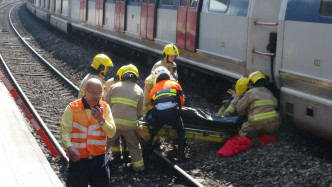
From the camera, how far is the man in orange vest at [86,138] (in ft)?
17.1

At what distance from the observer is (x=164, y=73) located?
841 cm

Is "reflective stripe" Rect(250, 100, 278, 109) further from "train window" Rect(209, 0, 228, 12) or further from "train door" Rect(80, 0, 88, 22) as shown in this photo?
"train door" Rect(80, 0, 88, 22)

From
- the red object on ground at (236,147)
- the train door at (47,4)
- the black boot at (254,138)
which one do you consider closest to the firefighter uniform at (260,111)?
the black boot at (254,138)

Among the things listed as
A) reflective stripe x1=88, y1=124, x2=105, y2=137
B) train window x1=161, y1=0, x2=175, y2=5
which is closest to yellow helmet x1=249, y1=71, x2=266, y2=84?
reflective stripe x1=88, y1=124, x2=105, y2=137

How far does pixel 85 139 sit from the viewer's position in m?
5.31

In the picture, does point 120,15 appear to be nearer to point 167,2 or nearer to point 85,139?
point 167,2

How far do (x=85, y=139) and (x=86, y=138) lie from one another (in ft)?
0.05

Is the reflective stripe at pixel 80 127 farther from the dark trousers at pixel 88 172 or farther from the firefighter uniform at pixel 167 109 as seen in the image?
the firefighter uniform at pixel 167 109

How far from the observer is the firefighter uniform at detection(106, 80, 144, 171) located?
782 centimetres

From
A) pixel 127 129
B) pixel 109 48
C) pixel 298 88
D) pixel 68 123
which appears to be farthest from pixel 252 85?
pixel 109 48

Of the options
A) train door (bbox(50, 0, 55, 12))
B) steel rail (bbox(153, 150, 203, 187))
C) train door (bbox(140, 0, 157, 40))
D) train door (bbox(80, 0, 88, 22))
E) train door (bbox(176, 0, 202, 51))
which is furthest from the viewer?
train door (bbox(50, 0, 55, 12))

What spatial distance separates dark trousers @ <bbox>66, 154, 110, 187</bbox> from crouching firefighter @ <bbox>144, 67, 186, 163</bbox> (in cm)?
283

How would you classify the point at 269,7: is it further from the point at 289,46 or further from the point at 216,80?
the point at 216,80

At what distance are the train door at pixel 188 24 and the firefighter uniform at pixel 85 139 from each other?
7.46 metres
